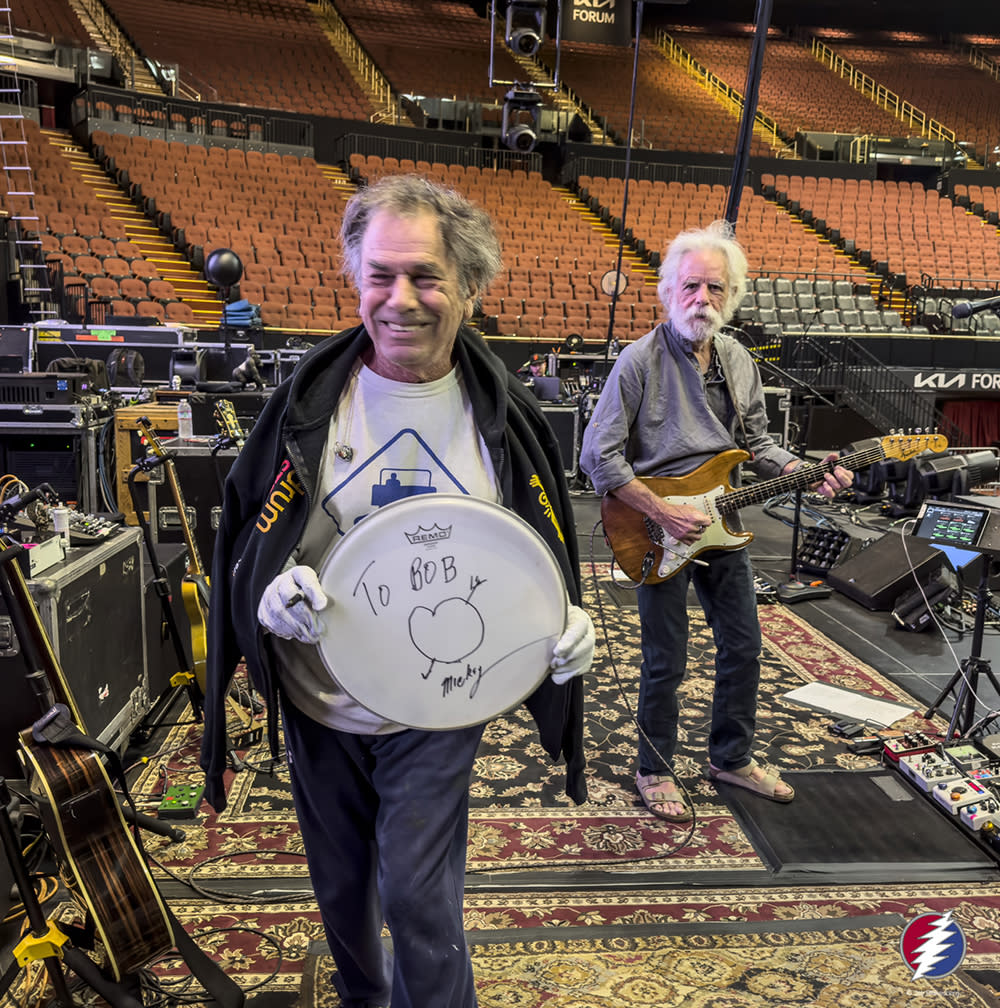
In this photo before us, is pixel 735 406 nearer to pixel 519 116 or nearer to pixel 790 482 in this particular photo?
pixel 790 482

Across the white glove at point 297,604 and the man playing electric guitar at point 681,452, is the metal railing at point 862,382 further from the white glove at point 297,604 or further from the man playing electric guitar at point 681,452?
the white glove at point 297,604

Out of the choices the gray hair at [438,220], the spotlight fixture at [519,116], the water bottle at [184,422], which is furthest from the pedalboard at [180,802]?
the spotlight fixture at [519,116]

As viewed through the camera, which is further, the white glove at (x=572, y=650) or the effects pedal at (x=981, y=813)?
the effects pedal at (x=981, y=813)

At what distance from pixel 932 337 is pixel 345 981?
11857mm

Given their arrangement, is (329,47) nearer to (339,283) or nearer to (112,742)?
(339,283)

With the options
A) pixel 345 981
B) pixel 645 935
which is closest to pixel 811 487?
pixel 645 935

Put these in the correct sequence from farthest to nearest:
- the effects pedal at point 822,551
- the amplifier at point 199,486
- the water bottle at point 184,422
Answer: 1. the effects pedal at point 822,551
2. the water bottle at point 184,422
3. the amplifier at point 199,486

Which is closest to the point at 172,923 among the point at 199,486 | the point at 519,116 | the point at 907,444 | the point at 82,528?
the point at 82,528

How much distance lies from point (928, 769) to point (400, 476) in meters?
2.16

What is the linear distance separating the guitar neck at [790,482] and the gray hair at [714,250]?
48 centimetres

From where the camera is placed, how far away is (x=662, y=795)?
8.39 feet

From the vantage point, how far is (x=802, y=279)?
1384cm

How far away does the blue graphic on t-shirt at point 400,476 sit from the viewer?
4.42 ft

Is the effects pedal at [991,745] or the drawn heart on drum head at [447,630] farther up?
the drawn heart on drum head at [447,630]
